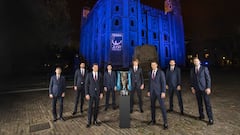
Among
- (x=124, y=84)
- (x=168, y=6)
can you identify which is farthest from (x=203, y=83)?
(x=168, y=6)

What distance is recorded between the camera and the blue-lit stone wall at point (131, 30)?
46781 millimetres

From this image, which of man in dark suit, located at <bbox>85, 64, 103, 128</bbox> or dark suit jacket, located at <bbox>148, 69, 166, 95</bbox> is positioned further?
man in dark suit, located at <bbox>85, 64, 103, 128</bbox>

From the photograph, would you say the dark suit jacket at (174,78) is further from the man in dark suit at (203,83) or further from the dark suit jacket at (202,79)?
the dark suit jacket at (202,79)

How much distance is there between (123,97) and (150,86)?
3.40 feet

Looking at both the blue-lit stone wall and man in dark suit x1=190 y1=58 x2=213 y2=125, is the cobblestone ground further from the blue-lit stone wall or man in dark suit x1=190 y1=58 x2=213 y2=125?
the blue-lit stone wall

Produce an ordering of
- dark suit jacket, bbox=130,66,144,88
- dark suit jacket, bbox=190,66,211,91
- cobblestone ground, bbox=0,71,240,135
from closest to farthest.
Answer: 1. cobblestone ground, bbox=0,71,240,135
2. dark suit jacket, bbox=190,66,211,91
3. dark suit jacket, bbox=130,66,144,88

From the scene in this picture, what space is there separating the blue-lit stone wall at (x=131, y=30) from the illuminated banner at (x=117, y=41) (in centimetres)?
76

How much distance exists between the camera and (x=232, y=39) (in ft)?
164

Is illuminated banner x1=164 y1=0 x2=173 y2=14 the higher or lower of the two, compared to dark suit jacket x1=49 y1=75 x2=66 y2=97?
higher

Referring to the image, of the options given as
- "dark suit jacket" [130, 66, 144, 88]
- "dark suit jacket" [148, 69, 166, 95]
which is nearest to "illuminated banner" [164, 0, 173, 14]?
"dark suit jacket" [130, 66, 144, 88]

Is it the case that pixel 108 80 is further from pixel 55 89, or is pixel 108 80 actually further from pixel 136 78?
pixel 55 89

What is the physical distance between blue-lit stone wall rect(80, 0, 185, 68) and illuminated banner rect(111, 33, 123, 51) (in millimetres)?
764

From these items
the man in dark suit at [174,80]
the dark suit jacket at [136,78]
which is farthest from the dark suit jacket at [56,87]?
the man in dark suit at [174,80]

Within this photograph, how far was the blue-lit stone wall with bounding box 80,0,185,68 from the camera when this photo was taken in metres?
46.8
